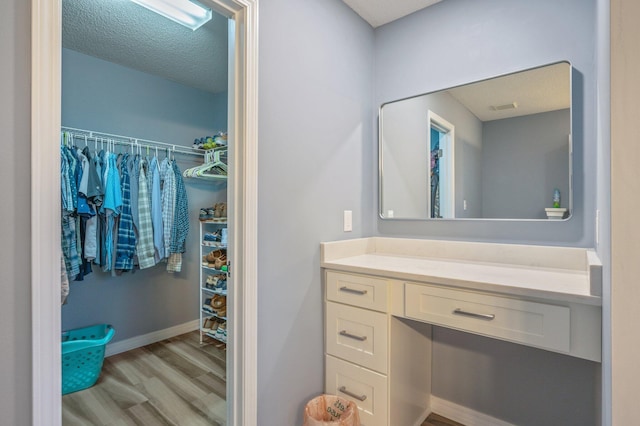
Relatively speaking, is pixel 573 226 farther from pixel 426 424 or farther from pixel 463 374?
pixel 426 424

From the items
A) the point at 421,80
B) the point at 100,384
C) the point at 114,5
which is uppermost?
the point at 114,5

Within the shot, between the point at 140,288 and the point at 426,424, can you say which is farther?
the point at 140,288

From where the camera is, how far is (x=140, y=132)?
9.39 feet

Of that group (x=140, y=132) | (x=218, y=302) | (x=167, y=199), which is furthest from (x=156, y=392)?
(x=140, y=132)

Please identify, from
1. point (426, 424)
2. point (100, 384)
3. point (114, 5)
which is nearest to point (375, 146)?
point (426, 424)

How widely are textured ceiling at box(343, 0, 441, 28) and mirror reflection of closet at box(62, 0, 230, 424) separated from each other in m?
0.92

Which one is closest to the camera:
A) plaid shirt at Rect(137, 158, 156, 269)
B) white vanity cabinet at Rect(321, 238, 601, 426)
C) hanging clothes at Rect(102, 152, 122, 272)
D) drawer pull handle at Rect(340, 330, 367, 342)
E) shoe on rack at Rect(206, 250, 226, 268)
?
white vanity cabinet at Rect(321, 238, 601, 426)

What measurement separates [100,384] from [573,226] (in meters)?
3.08

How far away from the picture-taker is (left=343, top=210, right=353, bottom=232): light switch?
1.89 meters

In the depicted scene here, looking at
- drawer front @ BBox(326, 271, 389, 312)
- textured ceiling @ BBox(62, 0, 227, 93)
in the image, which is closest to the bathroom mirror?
drawer front @ BBox(326, 271, 389, 312)

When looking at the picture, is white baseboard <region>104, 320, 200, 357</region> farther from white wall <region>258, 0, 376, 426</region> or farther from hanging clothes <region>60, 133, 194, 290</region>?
white wall <region>258, 0, 376, 426</region>

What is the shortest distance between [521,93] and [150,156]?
2890 mm

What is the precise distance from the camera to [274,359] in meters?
1.49

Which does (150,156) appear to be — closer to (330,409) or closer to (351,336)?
(351,336)
